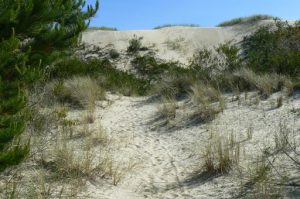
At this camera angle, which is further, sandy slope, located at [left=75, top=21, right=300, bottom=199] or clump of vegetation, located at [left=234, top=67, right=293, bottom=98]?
clump of vegetation, located at [left=234, top=67, right=293, bottom=98]

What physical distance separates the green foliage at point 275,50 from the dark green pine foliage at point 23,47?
6695 mm

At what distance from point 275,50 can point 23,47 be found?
37.4 ft

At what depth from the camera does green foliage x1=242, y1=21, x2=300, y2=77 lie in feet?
41.2

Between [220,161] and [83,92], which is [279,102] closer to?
[220,161]

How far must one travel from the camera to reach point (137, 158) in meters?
6.98

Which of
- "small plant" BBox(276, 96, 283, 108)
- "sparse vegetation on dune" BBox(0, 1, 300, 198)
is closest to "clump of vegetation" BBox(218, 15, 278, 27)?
"sparse vegetation on dune" BBox(0, 1, 300, 198)

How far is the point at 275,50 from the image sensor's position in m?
16.3

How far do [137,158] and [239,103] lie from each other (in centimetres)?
385

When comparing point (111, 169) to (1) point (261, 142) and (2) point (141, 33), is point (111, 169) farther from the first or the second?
(2) point (141, 33)

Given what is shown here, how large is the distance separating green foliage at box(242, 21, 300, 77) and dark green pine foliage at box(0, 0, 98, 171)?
22.0ft

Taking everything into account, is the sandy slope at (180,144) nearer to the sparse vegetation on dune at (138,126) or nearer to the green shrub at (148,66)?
the sparse vegetation on dune at (138,126)

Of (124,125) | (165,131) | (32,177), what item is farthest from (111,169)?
(124,125)

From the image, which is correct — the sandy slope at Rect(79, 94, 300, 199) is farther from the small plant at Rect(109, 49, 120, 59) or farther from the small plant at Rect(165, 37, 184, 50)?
the small plant at Rect(165, 37, 184, 50)

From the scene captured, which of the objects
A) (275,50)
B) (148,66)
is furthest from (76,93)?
(148,66)
